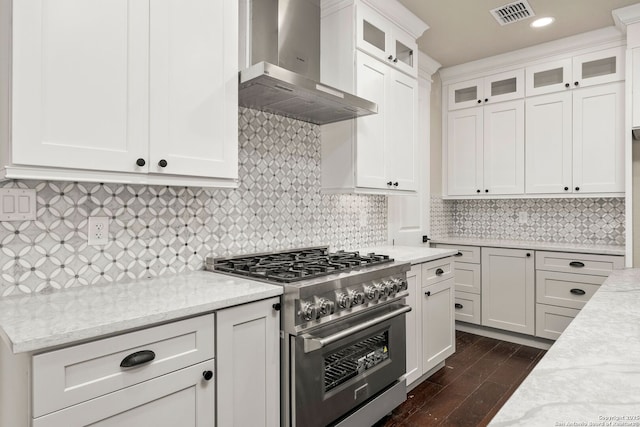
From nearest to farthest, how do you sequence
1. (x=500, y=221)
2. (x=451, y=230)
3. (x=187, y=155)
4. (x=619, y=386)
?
1. (x=619, y=386)
2. (x=187, y=155)
3. (x=500, y=221)
4. (x=451, y=230)

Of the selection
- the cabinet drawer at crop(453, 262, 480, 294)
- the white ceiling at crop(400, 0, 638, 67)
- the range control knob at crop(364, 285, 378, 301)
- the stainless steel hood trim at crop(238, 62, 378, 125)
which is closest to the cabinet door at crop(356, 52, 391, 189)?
the stainless steel hood trim at crop(238, 62, 378, 125)

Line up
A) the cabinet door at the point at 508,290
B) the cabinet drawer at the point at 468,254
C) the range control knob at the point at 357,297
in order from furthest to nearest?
the cabinet drawer at the point at 468,254 < the cabinet door at the point at 508,290 < the range control knob at the point at 357,297

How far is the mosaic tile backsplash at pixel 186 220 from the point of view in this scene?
5.21 feet

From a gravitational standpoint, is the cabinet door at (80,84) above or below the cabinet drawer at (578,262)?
above

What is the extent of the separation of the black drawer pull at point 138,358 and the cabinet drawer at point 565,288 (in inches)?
134

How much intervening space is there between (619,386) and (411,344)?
1879mm

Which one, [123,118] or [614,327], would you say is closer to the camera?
[614,327]

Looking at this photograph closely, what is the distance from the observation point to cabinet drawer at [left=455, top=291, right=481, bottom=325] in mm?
3881

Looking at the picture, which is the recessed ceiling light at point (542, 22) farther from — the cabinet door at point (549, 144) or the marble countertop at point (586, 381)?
the marble countertop at point (586, 381)

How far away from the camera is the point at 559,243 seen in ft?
12.6

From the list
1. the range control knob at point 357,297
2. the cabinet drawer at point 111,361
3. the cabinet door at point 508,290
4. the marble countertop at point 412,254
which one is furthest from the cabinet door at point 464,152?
the cabinet drawer at point 111,361

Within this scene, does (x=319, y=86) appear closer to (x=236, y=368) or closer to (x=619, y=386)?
(x=236, y=368)

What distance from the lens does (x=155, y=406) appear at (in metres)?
1.30

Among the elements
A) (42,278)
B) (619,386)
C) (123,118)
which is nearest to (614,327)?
(619,386)
